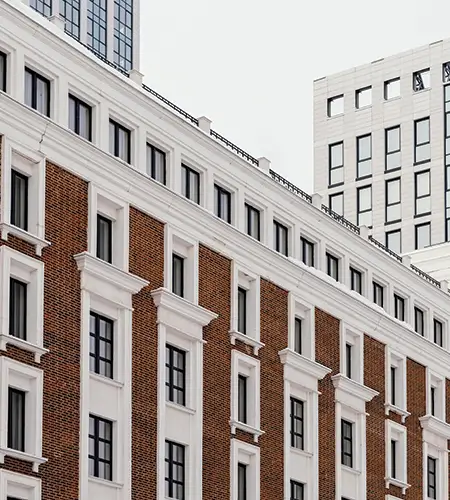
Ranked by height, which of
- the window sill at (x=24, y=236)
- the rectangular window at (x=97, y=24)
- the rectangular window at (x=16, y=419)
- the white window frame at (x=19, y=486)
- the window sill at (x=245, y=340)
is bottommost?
the white window frame at (x=19, y=486)

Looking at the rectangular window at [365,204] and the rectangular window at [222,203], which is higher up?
the rectangular window at [365,204]

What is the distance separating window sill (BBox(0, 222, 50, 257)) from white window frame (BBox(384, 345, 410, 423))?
74.6 ft

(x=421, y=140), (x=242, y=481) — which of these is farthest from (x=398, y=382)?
(x=421, y=140)

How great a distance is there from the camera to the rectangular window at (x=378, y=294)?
6900cm

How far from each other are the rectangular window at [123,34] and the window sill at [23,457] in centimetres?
10206

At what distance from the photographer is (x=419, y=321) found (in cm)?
7256

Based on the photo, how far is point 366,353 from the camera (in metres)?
67.1

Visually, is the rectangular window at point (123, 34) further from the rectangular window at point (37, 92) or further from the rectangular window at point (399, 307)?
the rectangular window at point (37, 92)

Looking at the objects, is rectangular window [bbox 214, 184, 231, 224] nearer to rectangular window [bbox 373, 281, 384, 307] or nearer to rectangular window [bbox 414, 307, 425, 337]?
rectangular window [bbox 373, 281, 384, 307]

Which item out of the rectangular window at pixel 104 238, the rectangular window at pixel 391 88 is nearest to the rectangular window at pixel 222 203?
the rectangular window at pixel 104 238

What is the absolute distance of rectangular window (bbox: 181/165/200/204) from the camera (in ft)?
187

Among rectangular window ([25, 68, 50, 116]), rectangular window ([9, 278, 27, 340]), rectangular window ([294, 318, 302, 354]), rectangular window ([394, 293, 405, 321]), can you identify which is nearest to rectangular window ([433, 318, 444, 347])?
rectangular window ([394, 293, 405, 321])

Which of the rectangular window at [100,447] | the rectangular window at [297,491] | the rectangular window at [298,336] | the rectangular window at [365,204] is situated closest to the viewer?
the rectangular window at [100,447]

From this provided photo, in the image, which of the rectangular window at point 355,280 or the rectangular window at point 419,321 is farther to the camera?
the rectangular window at point 419,321
